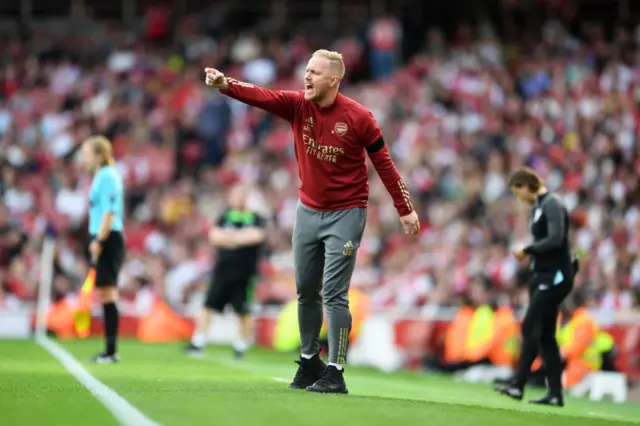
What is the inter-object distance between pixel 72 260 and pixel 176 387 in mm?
12882

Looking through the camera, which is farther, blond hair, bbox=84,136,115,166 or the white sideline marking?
blond hair, bbox=84,136,115,166

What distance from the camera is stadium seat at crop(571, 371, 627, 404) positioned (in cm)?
1365

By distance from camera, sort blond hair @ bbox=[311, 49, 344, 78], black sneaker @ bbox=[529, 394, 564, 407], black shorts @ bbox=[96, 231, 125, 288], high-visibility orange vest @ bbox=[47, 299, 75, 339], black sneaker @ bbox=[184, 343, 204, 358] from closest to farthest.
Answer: blond hair @ bbox=[311, 49, 344, 78] < black sneaker @ bbox=[529, 394, 564, 407] < black shorts @ bbox=[96, 231, 125, 288] < black sneaker @ bbox=[184, 343, 204, 358] < high-visibility orange vest @ bbox=[47, 299, 75, 339]

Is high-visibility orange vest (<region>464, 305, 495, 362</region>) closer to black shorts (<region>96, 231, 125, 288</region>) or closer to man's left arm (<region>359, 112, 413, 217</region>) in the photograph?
black shorts (<region>96, 231, 125, 288</region>)

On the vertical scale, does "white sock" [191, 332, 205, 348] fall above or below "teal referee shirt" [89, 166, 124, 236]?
below

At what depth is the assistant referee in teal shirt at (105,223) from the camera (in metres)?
12.4

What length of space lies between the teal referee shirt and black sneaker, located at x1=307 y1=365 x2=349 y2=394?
14.2 feet

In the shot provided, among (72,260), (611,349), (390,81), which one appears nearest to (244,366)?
(611,349)

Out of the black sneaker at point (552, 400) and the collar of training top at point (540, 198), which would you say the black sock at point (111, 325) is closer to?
the black sneaker at point (552, 400)

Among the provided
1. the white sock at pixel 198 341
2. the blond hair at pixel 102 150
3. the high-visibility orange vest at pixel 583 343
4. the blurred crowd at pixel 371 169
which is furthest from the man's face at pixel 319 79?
the blurred crowd at pixel 371 169

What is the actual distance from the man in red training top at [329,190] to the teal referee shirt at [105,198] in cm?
385

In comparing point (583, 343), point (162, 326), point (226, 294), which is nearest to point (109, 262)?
point (226, 294)

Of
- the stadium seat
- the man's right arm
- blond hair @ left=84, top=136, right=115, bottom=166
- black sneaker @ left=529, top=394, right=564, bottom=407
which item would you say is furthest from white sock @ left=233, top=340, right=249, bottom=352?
the man's right arm

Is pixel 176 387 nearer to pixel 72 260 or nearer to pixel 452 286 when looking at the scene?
pixel 452 286
